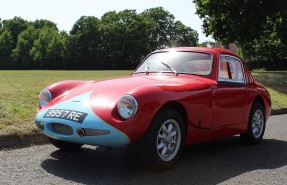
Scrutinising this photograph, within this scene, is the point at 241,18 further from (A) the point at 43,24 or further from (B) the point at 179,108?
(A) the point at 43,24

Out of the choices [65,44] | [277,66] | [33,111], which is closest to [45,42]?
[65,44]

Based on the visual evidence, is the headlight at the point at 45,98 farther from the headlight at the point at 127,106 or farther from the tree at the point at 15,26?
the tree at the point at 15,26

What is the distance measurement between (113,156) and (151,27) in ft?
259

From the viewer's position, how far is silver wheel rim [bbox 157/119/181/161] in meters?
4.61

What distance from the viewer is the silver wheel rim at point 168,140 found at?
15.1ft

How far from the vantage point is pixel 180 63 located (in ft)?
19.3

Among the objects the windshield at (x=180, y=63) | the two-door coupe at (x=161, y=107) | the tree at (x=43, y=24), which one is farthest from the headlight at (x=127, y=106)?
the tree at (x=43, y=24)

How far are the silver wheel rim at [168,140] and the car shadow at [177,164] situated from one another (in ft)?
0.66

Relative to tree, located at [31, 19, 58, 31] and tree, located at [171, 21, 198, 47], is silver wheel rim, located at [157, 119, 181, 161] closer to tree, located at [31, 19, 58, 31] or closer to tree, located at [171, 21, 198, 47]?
tree, located at [171, 21, 198, 47]

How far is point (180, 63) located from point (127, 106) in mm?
1757

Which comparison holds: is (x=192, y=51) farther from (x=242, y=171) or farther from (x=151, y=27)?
(x=151, y=27)

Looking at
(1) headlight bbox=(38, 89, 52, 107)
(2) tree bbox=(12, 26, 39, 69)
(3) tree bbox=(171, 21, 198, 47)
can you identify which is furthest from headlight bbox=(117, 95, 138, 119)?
(3) tree bbox=(171, 21, 198, 47)

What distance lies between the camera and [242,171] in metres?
4.82

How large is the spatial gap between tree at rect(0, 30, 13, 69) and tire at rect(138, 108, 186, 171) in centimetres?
8017
